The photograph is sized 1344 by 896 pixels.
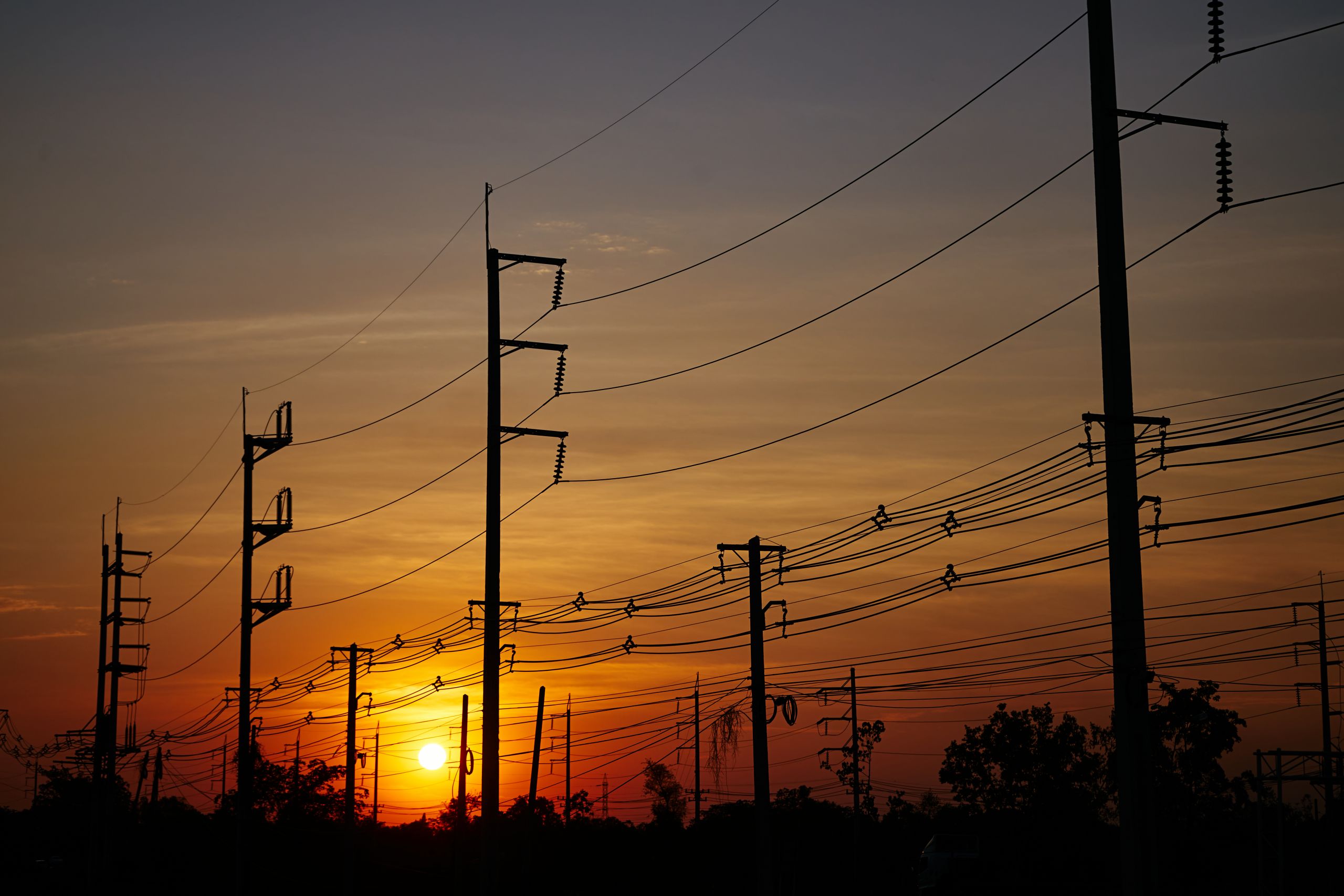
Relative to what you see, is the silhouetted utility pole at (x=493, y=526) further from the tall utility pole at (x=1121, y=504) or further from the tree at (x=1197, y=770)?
the tree at (x=1197, y=770)

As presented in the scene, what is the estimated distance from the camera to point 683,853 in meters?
95.3

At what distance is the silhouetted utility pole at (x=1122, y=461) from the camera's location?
17312 mm

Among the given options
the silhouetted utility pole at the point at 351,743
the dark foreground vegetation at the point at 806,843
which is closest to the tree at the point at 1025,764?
the dark foreground vegetation at the point at 806,843

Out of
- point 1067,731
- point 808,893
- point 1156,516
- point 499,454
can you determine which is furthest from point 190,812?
point 1156,516

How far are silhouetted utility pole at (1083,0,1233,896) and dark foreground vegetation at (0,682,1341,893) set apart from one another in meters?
50.5

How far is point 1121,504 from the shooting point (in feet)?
60.0

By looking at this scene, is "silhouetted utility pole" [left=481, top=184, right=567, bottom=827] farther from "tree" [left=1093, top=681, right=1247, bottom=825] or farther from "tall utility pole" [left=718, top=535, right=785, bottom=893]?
"tree" [left=1093, top=681, right=1247, bottom=825]

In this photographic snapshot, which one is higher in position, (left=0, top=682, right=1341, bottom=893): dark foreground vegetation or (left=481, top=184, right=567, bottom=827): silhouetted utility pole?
(left=481, top=184, right=567, bottom=827): silhouetted utility pole

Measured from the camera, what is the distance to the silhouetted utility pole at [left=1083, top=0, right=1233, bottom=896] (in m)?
17.3

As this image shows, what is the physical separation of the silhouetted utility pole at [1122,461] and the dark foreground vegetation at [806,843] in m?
50.5

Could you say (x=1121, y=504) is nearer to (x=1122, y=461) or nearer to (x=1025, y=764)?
(x=1122, y=461)

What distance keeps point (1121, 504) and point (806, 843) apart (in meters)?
88.0

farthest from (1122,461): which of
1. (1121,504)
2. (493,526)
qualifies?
(493,526)

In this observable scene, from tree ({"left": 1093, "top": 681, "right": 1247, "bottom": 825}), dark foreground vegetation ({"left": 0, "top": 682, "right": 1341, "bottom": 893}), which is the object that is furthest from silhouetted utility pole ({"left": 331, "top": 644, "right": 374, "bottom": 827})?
tree ({"left": 1093, "top": 681, "right": 1247, "bottom": 825})
